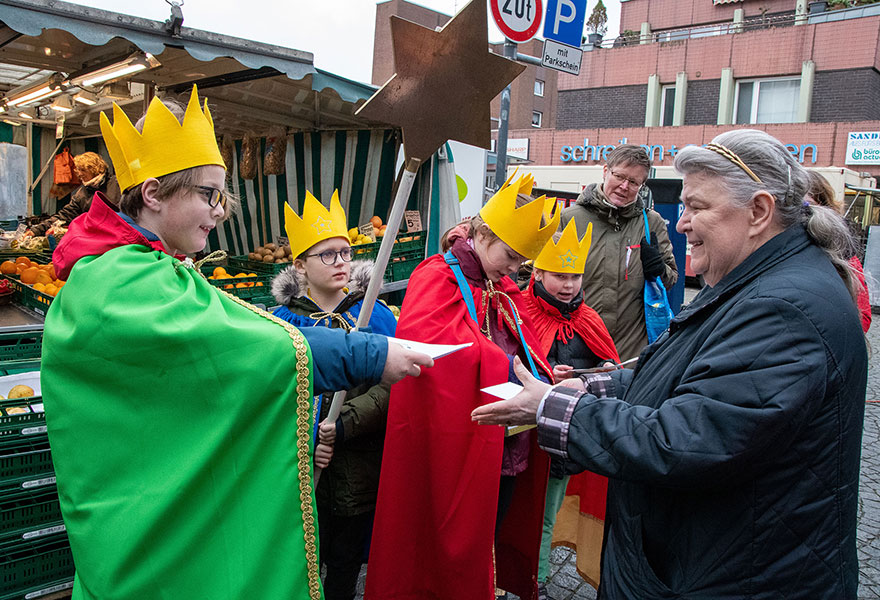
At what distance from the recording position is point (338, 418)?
2.59 meters

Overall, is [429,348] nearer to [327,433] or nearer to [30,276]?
[327,433]

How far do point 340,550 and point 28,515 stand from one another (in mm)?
1421

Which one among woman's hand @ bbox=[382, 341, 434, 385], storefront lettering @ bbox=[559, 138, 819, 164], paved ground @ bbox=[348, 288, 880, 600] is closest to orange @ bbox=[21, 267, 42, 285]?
paved ground @ bbox=[348, 288, 880, 600]

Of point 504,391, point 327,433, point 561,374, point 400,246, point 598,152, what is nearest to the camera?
point 504,391

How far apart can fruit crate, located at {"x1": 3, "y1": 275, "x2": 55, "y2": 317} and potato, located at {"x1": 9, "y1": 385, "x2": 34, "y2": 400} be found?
1.38m

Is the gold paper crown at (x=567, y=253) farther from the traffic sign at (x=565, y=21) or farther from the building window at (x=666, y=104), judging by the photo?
the building window at (x=666, y=104)

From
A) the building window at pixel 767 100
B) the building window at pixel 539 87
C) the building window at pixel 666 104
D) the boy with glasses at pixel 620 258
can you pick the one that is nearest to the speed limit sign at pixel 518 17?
the boy with glasses at pixel 620 258

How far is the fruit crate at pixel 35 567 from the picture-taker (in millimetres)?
2764

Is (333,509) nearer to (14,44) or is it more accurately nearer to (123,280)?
(123,280)

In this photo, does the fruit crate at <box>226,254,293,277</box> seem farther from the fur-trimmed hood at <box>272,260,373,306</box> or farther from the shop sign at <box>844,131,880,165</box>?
the shop sign at <box>844,131,880,165</box>

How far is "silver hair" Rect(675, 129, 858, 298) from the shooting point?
5.34ft

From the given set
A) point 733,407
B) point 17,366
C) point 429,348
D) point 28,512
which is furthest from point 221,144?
point 733,407

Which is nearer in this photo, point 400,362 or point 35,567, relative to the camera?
point 400,362

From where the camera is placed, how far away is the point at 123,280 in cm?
159
